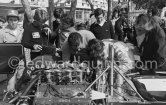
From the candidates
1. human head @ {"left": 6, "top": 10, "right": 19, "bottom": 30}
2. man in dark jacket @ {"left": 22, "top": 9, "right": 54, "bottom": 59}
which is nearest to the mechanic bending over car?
man in dark jacket @ {"left": 22, "top": 9, "right": 54, "bottom": 59}

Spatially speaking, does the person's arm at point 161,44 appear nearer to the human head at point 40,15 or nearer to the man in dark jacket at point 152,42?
the man in dark jacket at point 152,42

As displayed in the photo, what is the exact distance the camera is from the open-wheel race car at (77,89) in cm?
374

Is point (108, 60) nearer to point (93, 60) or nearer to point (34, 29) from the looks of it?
point (93, 60)

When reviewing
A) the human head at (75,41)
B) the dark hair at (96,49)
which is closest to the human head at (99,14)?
the human head at (75,41)

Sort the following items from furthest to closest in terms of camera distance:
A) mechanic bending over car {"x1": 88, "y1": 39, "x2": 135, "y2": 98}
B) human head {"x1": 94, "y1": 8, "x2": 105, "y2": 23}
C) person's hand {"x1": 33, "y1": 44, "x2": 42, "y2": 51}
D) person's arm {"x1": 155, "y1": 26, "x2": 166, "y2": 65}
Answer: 1. human head {"x1": 94, "y1": 8, "x2": 105, "y2": 23}
2. person's arm {"x1": 155, "y1": 26, "x2": 166, "y2": 65}
3. person's hand {"x1": 33, "y1": 44, "x2": 42, "y2": 51}
4. mechanic bending over car {"x1": 88, "y1": 39, "x2": 135, "y2": 98}

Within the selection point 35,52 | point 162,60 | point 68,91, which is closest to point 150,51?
point 162,60

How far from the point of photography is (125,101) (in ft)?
12.6

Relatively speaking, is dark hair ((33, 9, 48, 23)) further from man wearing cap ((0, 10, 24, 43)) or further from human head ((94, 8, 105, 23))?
human head ((94, 8, 105, 23))

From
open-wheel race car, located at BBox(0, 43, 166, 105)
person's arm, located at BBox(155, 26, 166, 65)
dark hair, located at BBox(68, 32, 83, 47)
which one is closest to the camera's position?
open-wheel race car, located at BBox(0, 43, 166, 105)

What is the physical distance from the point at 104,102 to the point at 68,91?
0.46 meters

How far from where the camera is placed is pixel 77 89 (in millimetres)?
3887

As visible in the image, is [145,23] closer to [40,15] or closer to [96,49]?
[96,49]

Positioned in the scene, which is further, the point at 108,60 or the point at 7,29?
the point at 7,29

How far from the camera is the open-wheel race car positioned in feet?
12.3
